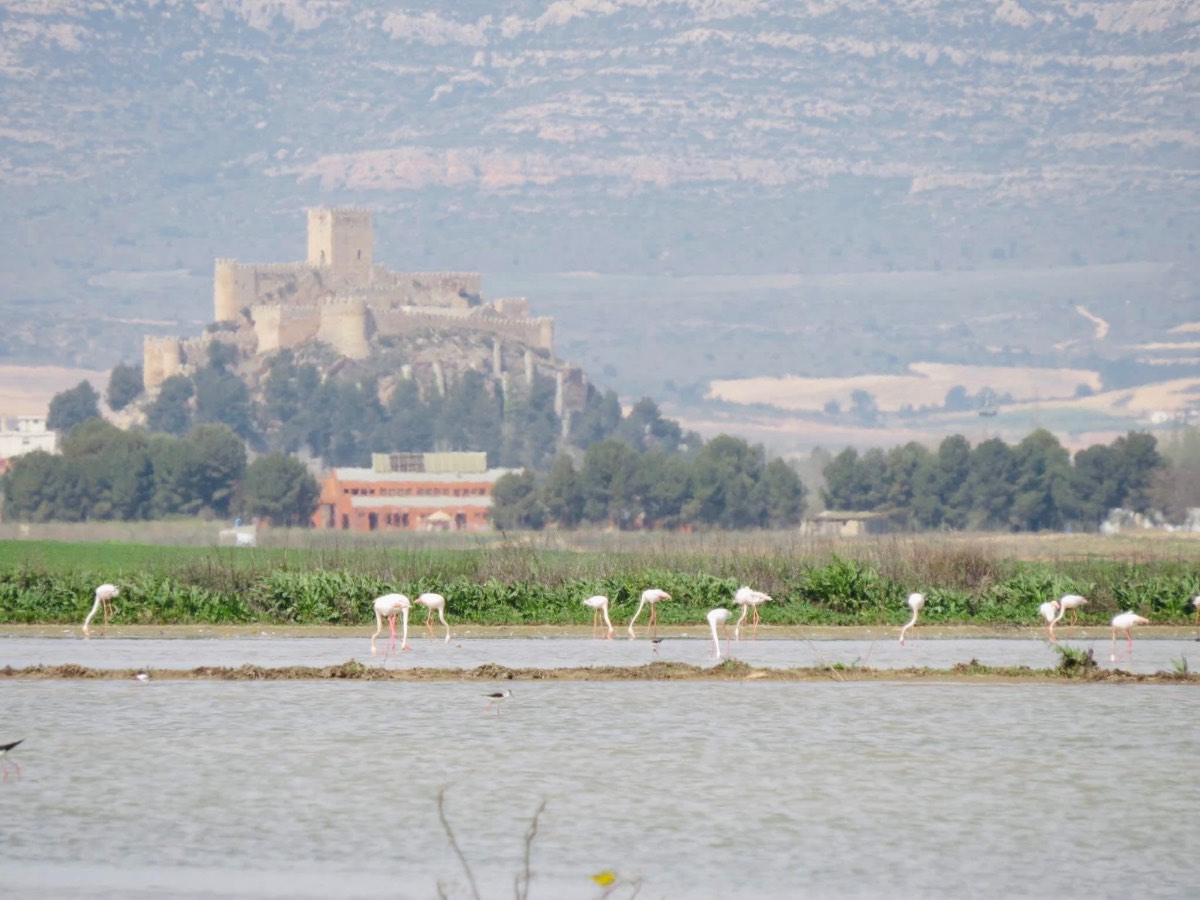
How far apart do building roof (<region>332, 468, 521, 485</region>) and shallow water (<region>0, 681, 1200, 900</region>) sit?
15251 centimetres

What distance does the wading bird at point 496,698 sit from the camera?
2461 cm

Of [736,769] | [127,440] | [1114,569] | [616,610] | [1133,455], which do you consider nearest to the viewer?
[736,769]

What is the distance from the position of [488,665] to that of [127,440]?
484 ft

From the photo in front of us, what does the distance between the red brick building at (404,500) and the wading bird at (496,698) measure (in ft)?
443

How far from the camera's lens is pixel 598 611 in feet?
126

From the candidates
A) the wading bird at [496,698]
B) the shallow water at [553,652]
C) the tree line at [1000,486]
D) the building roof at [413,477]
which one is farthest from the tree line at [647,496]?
the wading bird at [496,698]

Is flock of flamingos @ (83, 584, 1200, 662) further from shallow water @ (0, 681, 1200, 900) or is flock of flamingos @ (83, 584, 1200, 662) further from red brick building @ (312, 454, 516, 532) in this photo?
red brick building @ (312, 454, 516, 532)

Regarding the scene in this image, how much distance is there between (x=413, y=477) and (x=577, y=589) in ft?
478

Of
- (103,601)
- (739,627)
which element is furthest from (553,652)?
(103,601)

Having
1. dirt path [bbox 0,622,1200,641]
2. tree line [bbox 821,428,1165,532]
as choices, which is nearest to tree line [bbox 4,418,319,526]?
tree line [bbox 821,428,1165,532]

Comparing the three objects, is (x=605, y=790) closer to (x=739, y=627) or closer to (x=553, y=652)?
(x=553, y=652)

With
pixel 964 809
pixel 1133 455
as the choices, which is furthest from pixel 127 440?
pixel 964 809

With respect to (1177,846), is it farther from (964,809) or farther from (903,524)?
(903,524)

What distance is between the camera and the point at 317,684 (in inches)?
1083
